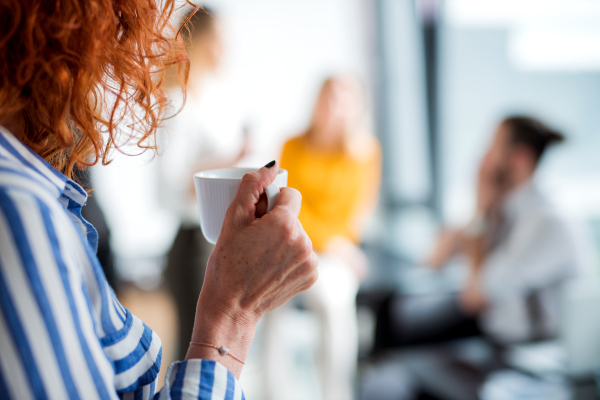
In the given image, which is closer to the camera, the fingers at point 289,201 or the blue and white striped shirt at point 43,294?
the blue and white striped shirt at point 43,294

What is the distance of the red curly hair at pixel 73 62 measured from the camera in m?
0.43

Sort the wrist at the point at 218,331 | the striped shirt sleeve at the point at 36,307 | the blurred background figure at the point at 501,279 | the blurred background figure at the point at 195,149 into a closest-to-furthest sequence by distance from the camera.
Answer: the striped shirt sleeve at the point at 36,307
the wrist at the point at 218,331
the blurred background figure at the point at 501,279
the blurred background figure at the point at 195,149

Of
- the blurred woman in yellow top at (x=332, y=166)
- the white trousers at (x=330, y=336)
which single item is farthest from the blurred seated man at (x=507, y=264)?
the blurred woman in yellow top at (x=332, y=166)

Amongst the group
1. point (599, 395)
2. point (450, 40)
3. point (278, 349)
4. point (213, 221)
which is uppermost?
point (450, 40)

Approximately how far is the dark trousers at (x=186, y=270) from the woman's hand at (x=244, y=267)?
5.24 ft

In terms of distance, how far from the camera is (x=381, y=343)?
82.7 inches

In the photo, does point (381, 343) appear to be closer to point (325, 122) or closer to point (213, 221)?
point (325, 122)

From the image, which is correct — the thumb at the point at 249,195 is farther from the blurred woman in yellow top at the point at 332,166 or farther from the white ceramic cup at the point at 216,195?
the blurred woman in yellow top at the point at 332,166

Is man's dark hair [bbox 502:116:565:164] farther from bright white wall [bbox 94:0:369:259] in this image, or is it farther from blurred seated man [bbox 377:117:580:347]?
bright white wall [bbox 94:0:369:259]

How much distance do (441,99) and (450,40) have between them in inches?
14.8

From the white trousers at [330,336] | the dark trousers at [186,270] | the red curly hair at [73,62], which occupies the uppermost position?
the red curly hair at [73,62]

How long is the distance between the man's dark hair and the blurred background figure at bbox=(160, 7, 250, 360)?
110 centimetres

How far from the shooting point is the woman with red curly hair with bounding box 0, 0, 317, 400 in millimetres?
350

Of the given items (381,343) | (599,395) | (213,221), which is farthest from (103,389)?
(381,343)
